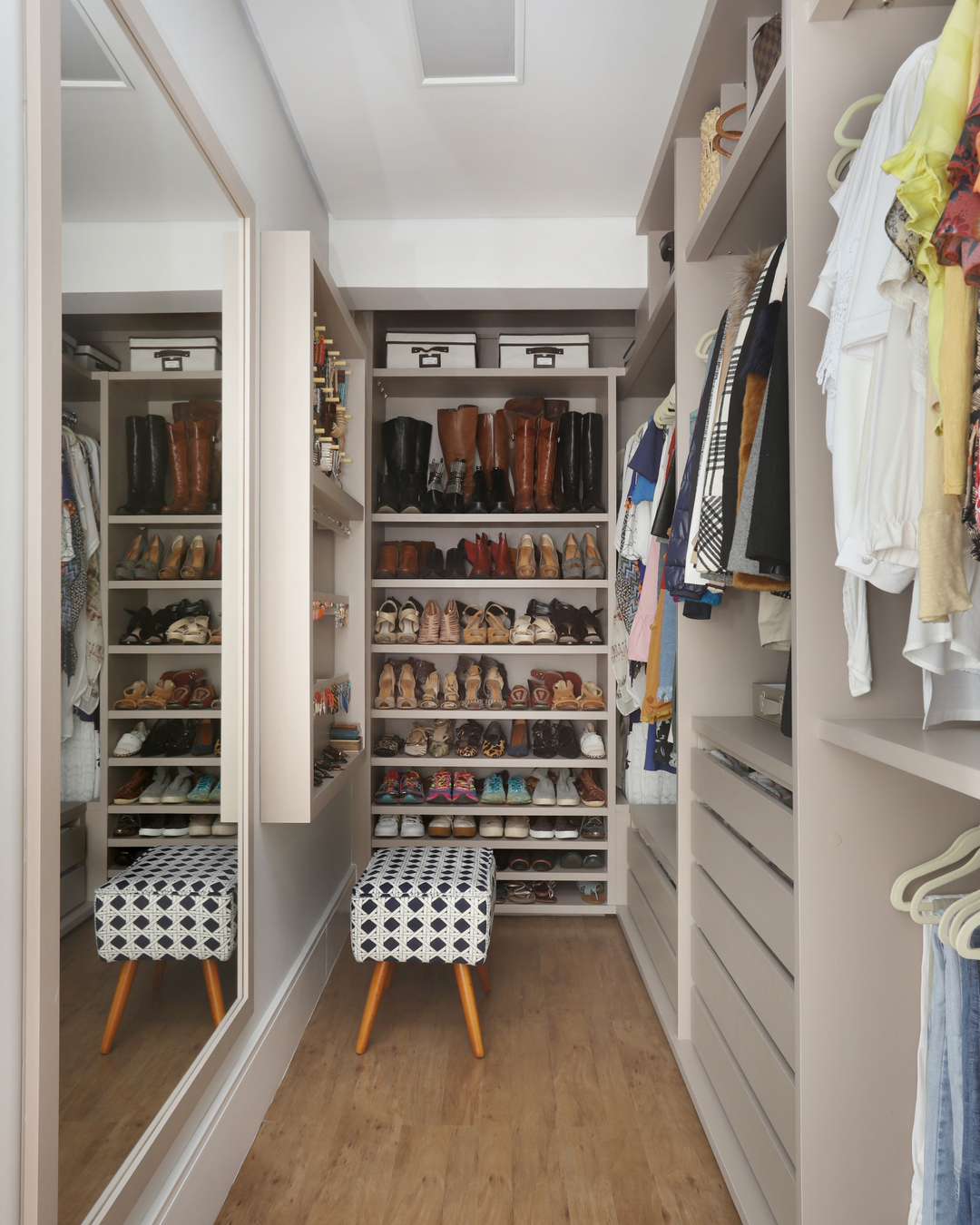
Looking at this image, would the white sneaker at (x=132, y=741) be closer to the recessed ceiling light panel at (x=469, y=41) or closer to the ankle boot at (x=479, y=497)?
the recessed ceiling light panel at (x=469, y=41)

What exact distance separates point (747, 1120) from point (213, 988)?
1024 millimetres

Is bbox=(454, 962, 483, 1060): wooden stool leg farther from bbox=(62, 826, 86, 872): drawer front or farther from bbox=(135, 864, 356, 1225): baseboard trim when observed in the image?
bbox=(62, 826, 86, 872): drawer front

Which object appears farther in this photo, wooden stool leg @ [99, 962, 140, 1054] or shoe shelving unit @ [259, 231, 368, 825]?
shoe shelving unit @ [259, 231, 368, 825]

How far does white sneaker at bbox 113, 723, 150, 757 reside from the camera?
3.75ft

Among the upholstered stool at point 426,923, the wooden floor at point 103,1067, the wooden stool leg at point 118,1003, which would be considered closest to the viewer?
the wooden floor at point 103,1067

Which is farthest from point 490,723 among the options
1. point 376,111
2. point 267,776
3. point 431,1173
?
Answer: point 376,111

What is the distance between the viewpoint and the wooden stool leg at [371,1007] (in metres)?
2.01

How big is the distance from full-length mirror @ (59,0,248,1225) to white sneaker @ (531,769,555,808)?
1.49 metres

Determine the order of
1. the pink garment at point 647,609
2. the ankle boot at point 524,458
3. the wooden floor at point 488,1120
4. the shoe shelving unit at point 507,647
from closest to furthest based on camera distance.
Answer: the wooden floor at point 488,1120 → the pink garment at point 647,609 → the shoe shelving unit at point 507,647 → the ankle boot at point 524,458

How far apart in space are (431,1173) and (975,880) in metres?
1.17

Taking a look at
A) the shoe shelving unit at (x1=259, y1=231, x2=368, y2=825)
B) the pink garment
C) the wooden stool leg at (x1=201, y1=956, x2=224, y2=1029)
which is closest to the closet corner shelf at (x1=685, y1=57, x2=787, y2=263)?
the pink garment

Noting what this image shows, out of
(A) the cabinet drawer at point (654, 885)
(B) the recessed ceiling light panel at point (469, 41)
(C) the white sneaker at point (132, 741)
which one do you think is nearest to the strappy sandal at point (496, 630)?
(A) the cabinet drawer at point (654, 885)

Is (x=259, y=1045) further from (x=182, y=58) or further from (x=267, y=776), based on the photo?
(x=182, y=58)

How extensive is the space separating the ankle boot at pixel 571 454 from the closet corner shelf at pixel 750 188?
41.5 inches
